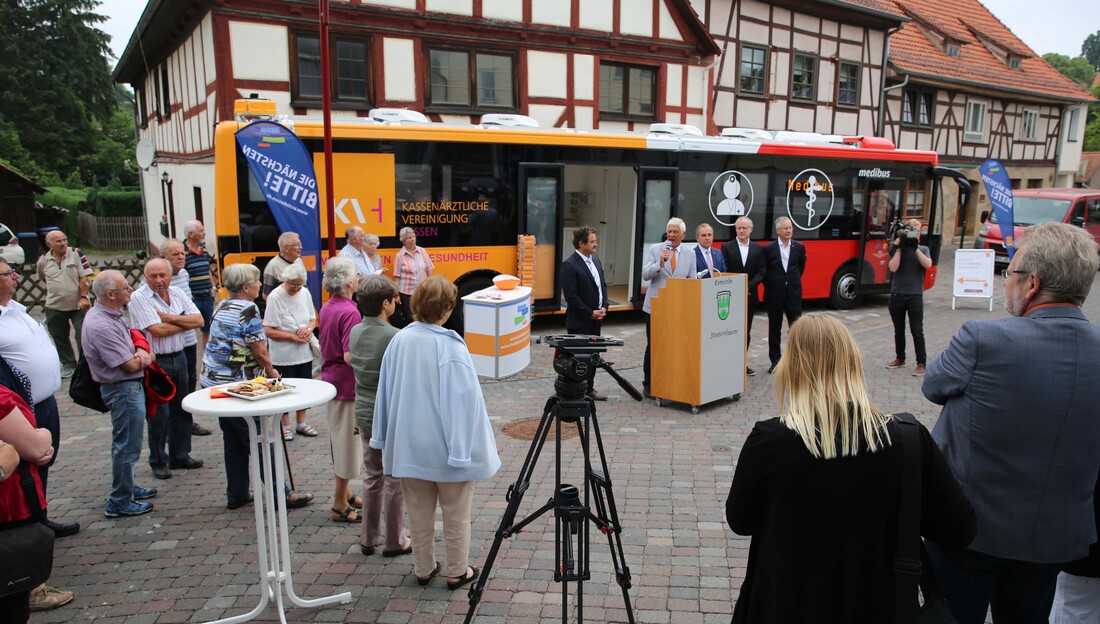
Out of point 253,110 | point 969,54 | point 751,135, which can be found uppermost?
point 969,54

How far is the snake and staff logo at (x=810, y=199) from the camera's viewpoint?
1296 cm

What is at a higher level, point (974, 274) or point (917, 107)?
point (917, 107)

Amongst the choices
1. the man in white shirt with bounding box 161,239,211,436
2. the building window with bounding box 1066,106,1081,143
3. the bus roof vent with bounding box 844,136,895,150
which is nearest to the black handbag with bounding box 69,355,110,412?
the man in white shirt with bounding box 161,239,211,436

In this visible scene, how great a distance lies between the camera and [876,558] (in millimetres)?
2127

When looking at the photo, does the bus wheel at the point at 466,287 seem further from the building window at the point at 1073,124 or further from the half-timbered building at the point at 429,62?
the building window at the point at 1073,124

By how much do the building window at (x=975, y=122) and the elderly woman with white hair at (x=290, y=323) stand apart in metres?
27.2

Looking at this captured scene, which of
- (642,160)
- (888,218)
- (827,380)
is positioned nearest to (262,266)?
(642,160)

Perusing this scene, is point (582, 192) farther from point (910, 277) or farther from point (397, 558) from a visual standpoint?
point (397, 558)

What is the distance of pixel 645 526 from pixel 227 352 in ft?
9.54

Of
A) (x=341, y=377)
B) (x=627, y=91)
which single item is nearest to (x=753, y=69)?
(x=627, y=91)

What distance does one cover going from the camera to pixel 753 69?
19.7m

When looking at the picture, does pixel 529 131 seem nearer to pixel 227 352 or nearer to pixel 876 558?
pixel 227 352

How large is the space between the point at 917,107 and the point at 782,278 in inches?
769

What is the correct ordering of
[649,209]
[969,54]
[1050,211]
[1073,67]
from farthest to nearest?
1. [1073,67]
2. [969,54]
3. [1050,211]
4. [649,209]
